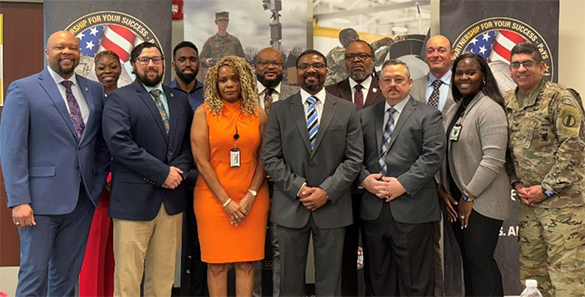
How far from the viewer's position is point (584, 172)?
378 centimetres

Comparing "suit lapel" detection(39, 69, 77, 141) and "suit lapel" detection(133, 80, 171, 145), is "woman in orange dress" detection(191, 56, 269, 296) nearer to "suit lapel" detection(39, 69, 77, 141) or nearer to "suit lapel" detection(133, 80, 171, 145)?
"suit lapel" detection(133, 80, 171, 145)

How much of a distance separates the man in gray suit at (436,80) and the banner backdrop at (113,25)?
7.51ft

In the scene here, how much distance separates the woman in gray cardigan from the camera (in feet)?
12.4

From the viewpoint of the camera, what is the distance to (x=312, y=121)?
12.8 feet

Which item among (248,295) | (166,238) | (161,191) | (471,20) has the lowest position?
(248,295)

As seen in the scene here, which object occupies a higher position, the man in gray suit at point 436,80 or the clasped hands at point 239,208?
the man in gray suit at point 436,80

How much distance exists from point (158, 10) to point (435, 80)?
2.60 m

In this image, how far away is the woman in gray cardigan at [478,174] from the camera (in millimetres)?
3766

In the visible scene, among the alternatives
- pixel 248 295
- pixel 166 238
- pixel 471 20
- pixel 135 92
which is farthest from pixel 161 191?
pixel 471 20

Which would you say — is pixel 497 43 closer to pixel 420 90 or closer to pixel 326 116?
pixel 420 90

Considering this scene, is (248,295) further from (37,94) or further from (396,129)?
(37,94)

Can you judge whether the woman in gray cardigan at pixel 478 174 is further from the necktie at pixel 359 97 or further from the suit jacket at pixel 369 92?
the necktie at pixel 359 97

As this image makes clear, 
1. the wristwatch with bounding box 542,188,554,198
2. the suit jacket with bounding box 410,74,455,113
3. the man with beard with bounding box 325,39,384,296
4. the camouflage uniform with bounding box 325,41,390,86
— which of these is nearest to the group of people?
the wristwatch with bounding box 542,188,554,198

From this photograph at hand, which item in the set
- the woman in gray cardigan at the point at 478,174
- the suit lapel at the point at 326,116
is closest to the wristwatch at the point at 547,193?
the woman in gray cardigan at the point at 478,174
